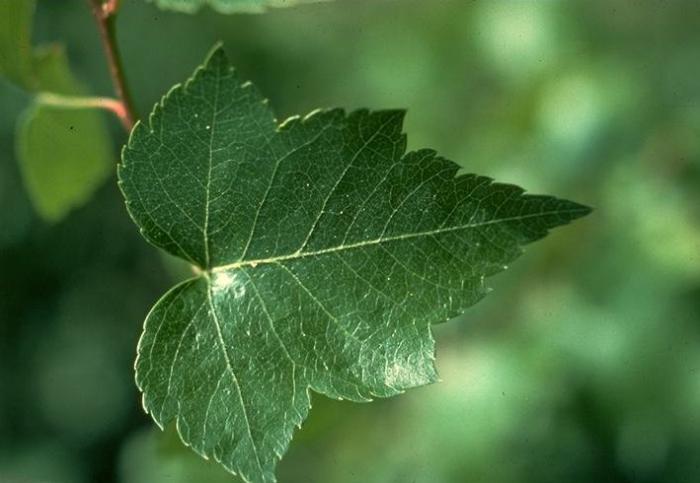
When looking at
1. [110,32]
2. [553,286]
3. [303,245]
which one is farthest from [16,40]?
[553,286]

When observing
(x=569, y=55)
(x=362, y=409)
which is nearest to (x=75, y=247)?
(x=362, y=409)

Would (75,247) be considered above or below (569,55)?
below

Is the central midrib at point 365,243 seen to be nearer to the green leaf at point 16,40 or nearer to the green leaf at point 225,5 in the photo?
the green leaf at point 225,5

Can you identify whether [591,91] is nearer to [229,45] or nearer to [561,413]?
[561,413]

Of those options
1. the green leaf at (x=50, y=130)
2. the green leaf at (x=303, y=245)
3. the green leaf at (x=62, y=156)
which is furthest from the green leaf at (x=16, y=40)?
the green leaf at (x=303, y=245)

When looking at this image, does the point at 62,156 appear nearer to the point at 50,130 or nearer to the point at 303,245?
the point at 50,130

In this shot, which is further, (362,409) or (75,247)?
(75,247)
